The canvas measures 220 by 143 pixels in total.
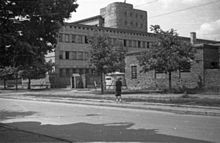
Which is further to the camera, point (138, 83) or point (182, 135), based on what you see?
point (138, 83)

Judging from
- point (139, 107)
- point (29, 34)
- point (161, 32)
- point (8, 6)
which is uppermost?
point (161, 32)

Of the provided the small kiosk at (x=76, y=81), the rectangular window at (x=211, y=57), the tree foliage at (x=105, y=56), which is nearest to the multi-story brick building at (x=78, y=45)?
the small kiosk at (x=76, y=81)

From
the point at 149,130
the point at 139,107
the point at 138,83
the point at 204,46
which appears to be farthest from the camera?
the point at 138,83

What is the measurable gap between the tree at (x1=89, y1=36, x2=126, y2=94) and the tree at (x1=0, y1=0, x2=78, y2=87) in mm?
22619

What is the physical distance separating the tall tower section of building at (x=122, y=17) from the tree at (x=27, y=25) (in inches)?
3964

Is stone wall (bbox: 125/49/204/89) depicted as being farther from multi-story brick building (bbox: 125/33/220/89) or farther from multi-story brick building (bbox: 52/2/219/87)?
multi-story brick building (bbox: 52/2/219/87)

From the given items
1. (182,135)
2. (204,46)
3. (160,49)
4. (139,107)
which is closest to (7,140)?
(182,135)

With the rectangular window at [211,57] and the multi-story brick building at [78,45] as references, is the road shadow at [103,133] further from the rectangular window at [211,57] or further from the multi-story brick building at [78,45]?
the multi-story brick building at [78,45]

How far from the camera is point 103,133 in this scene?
10.7 meters

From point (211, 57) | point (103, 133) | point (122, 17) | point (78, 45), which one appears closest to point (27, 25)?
point (103, 133)

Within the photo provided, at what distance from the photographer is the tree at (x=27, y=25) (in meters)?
10.0

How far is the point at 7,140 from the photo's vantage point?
31.0 feet

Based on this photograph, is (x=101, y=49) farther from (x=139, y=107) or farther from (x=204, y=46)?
(x=139, y=107)

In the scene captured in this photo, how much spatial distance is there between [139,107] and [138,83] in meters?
20.6
